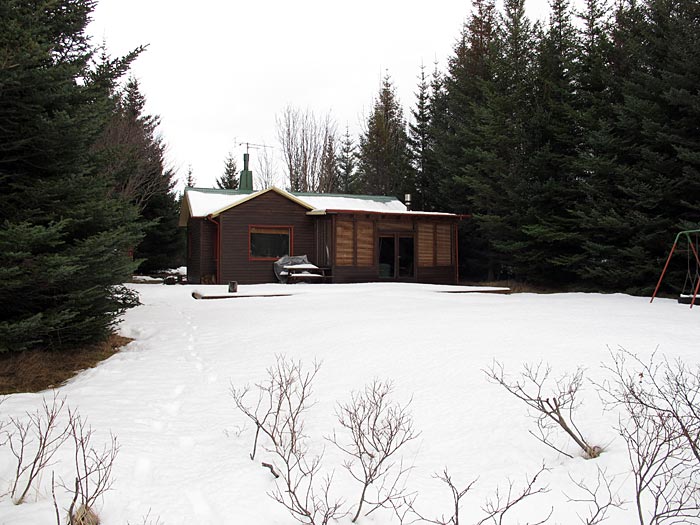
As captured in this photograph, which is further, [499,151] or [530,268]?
[499,151]

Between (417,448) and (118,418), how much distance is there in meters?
2.33

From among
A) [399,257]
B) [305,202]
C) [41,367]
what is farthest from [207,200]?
[41,367]

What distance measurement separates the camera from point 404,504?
3.07 metres

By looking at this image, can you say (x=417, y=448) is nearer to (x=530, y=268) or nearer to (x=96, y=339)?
(x=96, y=339)

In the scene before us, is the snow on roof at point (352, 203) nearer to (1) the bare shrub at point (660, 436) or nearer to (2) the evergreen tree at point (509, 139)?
(2) the evergreen tree at point (509, 139)

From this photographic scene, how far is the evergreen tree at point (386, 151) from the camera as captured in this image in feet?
86.8

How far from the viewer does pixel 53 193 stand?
560cm

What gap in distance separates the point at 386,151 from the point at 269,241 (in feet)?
43.9

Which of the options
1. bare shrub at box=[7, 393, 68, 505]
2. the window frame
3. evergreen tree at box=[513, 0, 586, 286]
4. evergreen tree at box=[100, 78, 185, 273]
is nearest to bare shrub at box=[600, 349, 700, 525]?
bare shrub at box=[7, 393, 68, 505]

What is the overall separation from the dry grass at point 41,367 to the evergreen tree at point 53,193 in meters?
0.16

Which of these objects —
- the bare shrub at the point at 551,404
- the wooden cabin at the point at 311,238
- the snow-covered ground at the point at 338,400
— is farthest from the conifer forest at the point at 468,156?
the bare shrub at the point at 551,404

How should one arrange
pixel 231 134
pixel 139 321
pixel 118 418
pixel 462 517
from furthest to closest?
pixel 231 134 < pixel 139 321 < pixel 118 418 < pixel 462 517

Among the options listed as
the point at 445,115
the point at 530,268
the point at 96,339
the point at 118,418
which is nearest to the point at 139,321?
the point at 96,339

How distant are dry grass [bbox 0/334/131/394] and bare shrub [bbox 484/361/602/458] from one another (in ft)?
14.6
